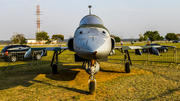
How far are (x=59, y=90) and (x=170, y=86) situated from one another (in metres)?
5.77

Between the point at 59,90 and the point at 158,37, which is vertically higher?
the point at 158,37

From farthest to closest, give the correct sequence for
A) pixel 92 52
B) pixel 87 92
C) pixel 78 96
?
pixel 87 92 < pixel 78 96 < pixel 92 52

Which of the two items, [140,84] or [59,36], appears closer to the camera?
[140,84]

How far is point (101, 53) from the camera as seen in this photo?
5059 mm

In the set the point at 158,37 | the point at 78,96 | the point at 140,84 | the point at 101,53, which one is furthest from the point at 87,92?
the point at 158,37

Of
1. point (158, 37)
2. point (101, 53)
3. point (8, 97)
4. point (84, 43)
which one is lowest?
point (8, 97)

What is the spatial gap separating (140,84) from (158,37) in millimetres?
125130

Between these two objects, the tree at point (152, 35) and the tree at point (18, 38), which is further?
the tree at point (152, 35)

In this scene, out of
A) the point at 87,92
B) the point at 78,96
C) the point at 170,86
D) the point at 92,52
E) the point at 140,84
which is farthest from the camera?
the point at 140,84

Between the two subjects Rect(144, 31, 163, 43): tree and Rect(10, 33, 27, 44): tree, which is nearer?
Rect(10, 33, 27, 44): tree

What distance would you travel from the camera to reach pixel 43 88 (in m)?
7.21

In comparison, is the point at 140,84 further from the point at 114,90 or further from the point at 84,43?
the point at 84,43

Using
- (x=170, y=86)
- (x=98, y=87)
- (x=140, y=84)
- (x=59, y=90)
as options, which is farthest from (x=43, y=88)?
(x=170, y=86)

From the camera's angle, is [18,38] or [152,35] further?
[152,35]
